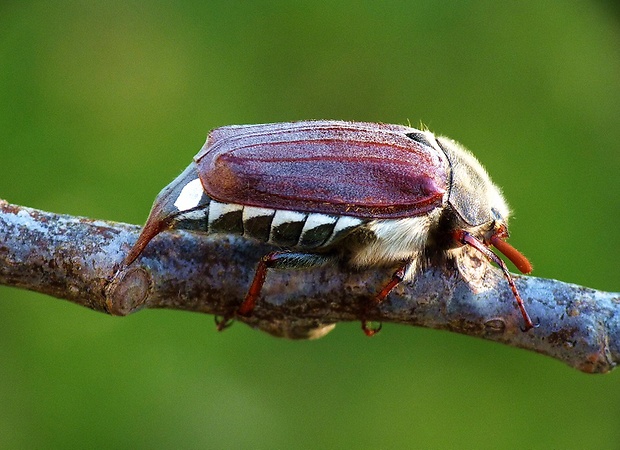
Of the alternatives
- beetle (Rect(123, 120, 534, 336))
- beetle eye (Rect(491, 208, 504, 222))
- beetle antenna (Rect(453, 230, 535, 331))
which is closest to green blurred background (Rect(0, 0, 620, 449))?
beetle eye (Rect(491, 208, 504, 222))

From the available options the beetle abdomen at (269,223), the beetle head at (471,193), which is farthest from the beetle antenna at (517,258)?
the beetle abdomen at (269,223)

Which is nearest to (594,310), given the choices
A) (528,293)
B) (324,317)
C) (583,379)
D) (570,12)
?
(528,293)

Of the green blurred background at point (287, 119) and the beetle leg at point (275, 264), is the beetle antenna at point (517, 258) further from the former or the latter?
the green blurred background at point (287, 119)

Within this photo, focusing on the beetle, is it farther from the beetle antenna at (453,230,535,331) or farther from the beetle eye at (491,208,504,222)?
the beetle eye at (491,208,504,222)

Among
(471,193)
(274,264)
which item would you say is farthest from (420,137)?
(274,264)

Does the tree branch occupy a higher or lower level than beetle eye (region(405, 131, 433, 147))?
lower

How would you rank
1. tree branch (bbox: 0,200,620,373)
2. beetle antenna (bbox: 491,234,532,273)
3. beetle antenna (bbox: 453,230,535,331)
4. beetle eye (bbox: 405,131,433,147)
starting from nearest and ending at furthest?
1. tree branch (bbox: 0,200,620,373)
2. beetle antenna (bbox: 453,230,535,331)
3. beetle antenna (bbox: 491,234,532,273)
4. beetle eye (bbox: 405,131,433,147)

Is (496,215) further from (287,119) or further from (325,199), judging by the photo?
(287,119)
